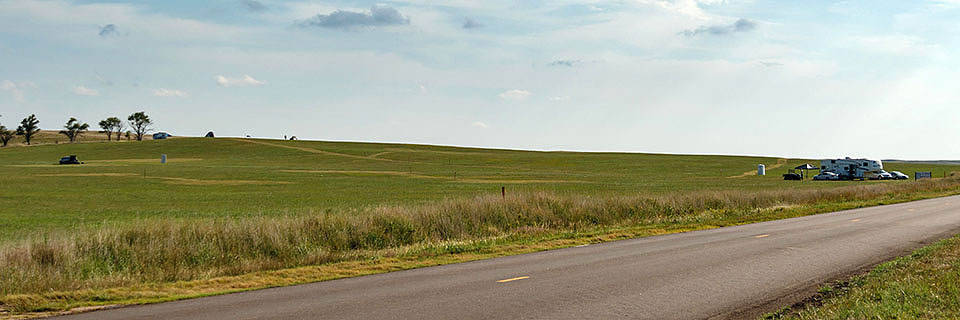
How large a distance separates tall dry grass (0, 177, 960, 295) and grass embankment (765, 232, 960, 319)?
413 inches

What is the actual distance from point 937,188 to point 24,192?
202 feet

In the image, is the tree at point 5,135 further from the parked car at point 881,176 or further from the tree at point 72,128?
the parked car at point 881,176

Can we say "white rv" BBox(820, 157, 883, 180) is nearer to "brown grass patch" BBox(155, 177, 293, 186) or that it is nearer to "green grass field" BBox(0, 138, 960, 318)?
"green grass field" BBox(0, 138, 960, 318)

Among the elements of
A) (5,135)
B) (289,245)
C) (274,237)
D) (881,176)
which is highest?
(5,135)

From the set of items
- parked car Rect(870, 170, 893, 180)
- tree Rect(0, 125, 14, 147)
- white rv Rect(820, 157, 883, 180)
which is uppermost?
tree Rect(0, 125, 14, 147)

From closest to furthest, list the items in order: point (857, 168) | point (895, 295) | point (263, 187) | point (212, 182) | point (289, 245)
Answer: point (895, 295), point (289, 245), point (263, 187), point (212, 182), point (857, 168)

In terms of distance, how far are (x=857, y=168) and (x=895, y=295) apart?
87.2 metres

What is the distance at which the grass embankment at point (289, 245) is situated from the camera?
1321cm

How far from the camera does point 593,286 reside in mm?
12477

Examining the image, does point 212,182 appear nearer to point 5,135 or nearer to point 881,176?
point 881,176

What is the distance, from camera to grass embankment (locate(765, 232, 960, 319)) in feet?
30.0

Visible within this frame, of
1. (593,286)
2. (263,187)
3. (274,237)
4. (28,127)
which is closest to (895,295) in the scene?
(593,286)

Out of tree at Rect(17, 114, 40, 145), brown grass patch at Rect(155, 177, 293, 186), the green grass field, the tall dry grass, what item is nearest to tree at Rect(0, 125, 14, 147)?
tree at Rect(17, 114, 40, 145)

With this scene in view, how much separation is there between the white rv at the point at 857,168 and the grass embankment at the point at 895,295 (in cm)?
8192
